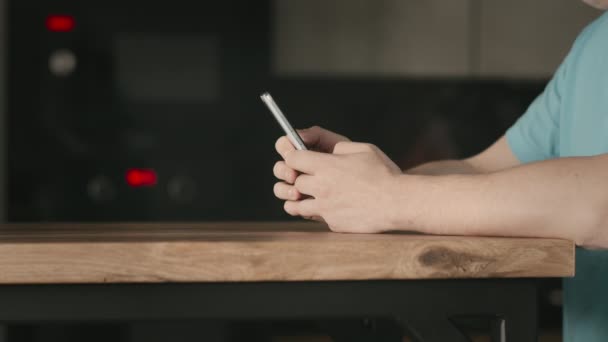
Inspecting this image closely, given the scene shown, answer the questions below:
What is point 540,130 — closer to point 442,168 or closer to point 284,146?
point 442,168

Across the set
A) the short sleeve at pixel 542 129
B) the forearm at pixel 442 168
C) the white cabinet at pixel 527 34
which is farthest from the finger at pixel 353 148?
the white cabinet at pixel 527 34

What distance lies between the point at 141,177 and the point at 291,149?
5.17 feet

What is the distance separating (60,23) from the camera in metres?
2.36

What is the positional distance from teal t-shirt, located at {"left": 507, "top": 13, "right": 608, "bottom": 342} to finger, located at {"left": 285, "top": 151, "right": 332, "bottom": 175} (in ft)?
1.31

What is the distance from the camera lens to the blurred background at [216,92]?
2342 mm

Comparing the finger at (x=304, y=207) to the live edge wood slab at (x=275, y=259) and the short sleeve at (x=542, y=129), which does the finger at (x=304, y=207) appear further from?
the short sleeve at (x=542, y=129)

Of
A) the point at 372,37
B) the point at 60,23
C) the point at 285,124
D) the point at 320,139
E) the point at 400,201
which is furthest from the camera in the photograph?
the point at 372,37

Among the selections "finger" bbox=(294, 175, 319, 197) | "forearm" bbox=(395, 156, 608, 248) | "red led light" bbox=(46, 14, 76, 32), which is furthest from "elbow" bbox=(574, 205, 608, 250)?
"red led light" bbox=(46, 14, 76, 32)

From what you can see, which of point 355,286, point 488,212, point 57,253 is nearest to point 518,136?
point 488,212

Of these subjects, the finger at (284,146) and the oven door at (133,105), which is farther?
the oven door at (133,105)

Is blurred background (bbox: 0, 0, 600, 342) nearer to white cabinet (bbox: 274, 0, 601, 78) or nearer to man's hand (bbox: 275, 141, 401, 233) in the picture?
white cabinet (bbox: 274, 0, 601, 78)

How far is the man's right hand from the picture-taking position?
2.88 ft

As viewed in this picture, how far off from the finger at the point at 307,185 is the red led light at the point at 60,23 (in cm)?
171

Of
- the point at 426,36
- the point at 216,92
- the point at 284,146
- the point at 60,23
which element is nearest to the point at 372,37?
the point at 426,36
